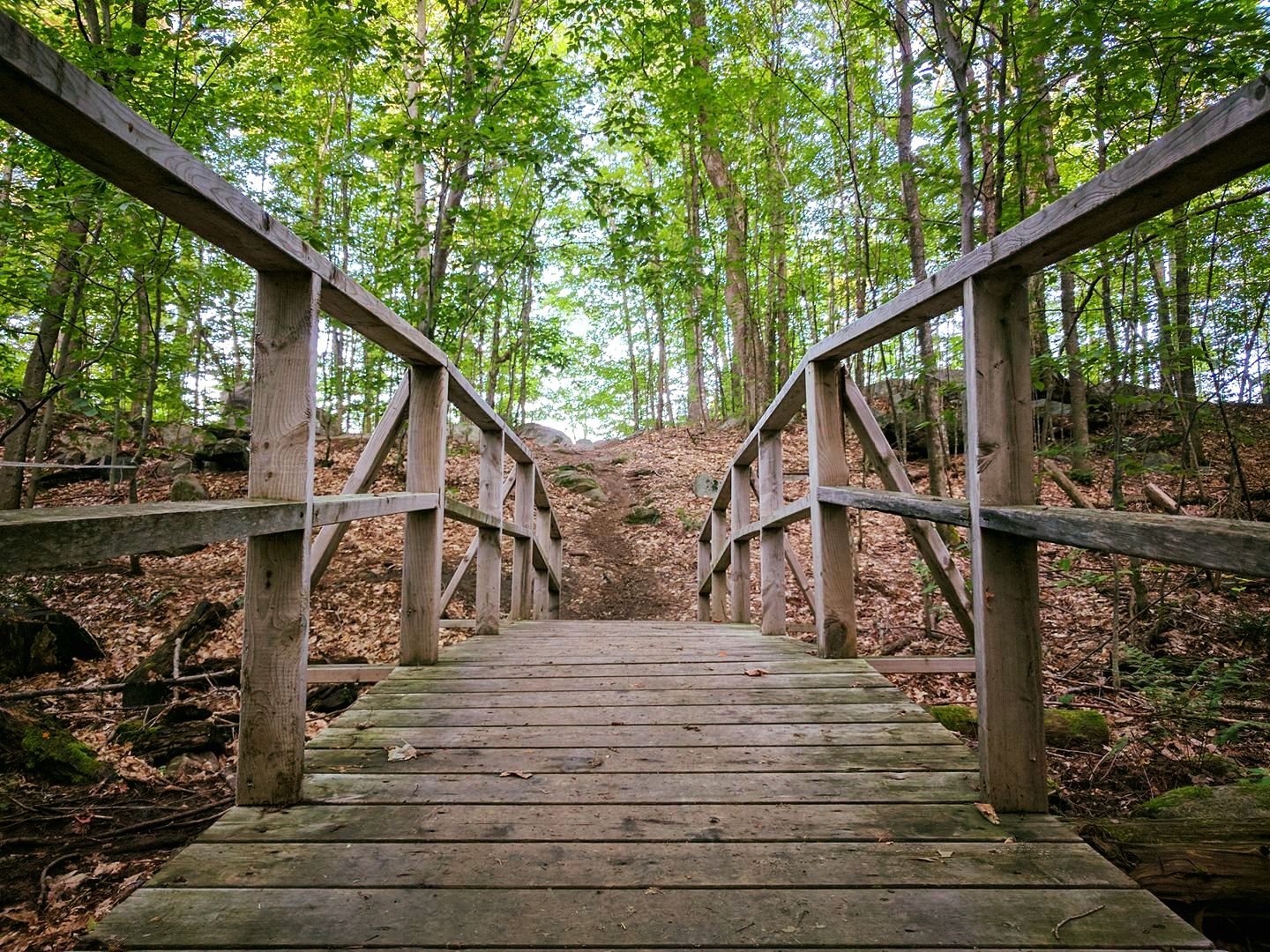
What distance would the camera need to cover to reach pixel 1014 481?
5.22ft

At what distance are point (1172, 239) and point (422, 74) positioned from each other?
23.1 ft

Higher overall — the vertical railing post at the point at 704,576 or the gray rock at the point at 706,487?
the gray rock at the point at 706,487

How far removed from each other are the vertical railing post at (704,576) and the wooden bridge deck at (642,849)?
4245 mm

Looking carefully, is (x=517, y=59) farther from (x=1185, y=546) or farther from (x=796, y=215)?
(x=1185, y=546)

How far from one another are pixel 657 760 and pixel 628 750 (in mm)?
114

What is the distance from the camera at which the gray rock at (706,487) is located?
11.4 m

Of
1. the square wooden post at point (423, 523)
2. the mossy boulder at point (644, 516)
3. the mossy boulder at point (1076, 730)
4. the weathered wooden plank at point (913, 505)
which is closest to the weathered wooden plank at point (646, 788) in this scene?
the weathered wooden plank at point (913, 505)

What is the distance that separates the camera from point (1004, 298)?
1.62 metres

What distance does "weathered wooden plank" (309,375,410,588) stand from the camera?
244 centimetres

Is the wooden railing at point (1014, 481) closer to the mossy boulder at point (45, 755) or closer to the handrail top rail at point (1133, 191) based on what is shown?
the handrail top rail at point (1133, 191)

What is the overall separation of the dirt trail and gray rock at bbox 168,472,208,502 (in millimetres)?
5408

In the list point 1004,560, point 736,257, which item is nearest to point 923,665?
point 1004,560

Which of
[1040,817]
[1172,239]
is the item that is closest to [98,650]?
[1040,817]

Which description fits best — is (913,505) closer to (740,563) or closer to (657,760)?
(657,760)
